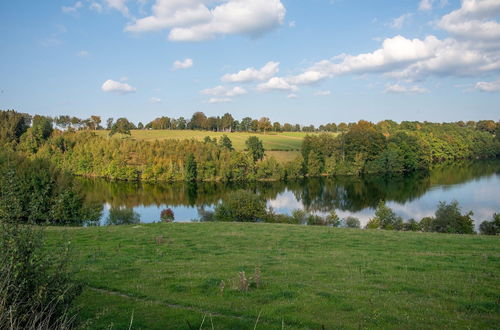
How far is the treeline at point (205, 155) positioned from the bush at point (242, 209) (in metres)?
55.1

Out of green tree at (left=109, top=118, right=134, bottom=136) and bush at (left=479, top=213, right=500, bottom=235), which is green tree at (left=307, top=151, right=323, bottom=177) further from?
green tree at (left=109, top=118, right=134, bottom=136)

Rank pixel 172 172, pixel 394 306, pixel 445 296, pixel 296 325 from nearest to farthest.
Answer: pixel 296 325
pixel 394 306
pixel 445 296
pixel 172 172

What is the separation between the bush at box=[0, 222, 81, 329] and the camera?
5820 millimetres

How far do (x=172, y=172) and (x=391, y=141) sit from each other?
75.2 m

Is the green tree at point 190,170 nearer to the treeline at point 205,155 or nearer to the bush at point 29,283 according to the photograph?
the treeline at point 205,155

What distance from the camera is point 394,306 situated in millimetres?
8961

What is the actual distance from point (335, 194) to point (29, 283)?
75.4 metres

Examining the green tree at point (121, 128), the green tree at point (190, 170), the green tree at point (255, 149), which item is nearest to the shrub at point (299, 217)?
the green tree at point (190, 170)

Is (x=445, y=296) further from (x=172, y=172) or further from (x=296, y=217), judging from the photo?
(x=172, y=172)

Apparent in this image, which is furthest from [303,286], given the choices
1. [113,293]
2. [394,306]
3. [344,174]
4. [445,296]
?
[344,174]

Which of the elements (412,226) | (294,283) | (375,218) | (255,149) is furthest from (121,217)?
(255,149)

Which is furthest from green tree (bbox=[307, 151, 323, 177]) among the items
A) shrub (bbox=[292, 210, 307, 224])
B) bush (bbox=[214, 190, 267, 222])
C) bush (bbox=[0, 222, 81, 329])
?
bush (bbox=[0, 222, 81, 329])

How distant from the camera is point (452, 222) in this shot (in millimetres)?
38625

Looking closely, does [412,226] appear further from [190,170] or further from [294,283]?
[190,170]
